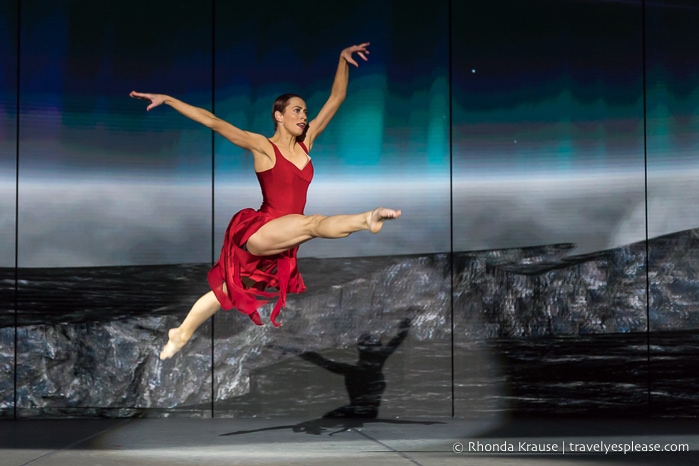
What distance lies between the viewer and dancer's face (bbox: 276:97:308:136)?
5.05 metres

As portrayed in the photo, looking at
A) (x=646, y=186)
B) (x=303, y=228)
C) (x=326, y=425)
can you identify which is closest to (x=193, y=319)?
(x=303, y=228)

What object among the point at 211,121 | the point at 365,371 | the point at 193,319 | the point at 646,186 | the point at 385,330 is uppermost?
the point at 211,121

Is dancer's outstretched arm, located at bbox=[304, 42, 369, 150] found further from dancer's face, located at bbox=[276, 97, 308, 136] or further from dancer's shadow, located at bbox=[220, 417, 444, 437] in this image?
dancer's shadow, located at bbox=[220, 417, 444, 437]

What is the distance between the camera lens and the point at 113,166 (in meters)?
7.00

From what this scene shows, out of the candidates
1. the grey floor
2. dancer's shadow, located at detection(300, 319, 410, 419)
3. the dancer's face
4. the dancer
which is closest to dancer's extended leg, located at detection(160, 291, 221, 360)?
the dancer

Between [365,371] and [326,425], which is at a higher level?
[365,371]

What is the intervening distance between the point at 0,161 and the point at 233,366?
2.42 metres

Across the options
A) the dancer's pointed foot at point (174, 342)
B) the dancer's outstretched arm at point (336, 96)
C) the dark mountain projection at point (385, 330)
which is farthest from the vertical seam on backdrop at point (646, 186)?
the dancer's pointed foot at point (174, 342)

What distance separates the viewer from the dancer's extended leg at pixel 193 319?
511 cm

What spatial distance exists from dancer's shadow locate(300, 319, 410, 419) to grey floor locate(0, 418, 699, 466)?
262 millimetres

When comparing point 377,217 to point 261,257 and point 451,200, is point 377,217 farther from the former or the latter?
point 451,200

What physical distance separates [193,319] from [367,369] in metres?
2.13

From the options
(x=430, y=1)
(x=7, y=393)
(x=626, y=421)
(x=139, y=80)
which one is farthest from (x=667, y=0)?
(x=7, y=393)

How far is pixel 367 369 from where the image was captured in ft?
22.7
